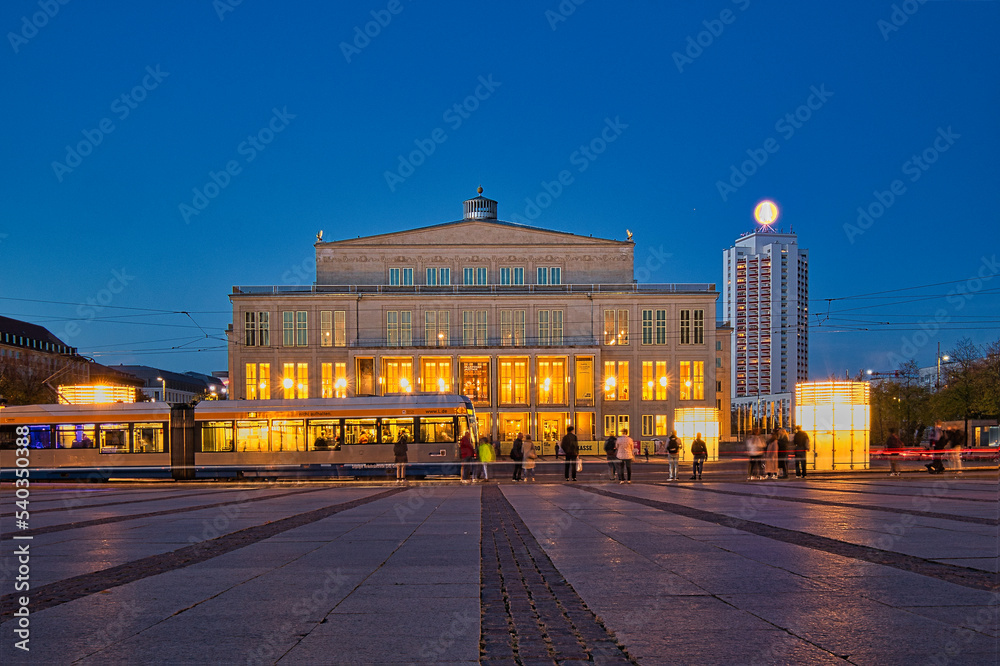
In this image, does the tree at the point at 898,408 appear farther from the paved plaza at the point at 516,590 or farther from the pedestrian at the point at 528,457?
the paved plaza at the point at 516,590

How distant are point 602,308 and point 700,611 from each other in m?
72.2

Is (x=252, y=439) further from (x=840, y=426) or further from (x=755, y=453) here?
(x=840, y=426)

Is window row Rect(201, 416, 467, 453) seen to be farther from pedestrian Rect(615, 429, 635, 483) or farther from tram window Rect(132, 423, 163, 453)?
pedestrian Rect(615, 429, 635, 483)


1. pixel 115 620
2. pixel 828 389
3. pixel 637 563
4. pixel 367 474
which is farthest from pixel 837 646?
pixel 367 474

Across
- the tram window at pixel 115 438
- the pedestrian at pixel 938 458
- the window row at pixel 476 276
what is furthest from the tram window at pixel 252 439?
the window row at pixel 476 276

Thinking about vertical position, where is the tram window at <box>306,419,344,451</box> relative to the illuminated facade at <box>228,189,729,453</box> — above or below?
below

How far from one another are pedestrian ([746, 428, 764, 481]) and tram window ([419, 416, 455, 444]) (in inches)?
505

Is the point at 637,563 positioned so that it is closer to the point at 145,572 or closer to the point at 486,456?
the point at 145,572

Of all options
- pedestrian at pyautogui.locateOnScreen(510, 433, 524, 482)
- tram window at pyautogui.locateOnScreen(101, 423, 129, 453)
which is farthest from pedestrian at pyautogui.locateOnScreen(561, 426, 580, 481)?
tram window at pyautogui.locateOnScreen(101, 423, 129, 453)

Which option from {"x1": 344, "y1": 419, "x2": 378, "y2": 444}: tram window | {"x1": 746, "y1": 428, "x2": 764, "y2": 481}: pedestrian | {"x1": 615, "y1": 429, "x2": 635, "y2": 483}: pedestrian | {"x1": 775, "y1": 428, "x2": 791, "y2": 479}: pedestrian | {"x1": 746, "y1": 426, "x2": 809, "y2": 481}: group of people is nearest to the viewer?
{"x1": 615, "y1": 429, "x2": 635, "y2": 483}: pedestrian

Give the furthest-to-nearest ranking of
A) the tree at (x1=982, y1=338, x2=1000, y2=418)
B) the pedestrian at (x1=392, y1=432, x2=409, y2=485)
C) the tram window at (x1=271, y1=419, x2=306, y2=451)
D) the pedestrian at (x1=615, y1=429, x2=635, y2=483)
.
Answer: the tree at (x1=982, y1=338, x2=1000, y2=418)
the tram window at (x1=271, y1=419, x2=306, y2=451)
the pedestrian at (x1=392, y1=432, x2=409, y2=485)
the pedestrian at (x1=615, y1=429, x2=635, y2=483)

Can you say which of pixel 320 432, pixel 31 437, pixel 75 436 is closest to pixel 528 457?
pixel 320 432

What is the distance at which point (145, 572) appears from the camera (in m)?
7.49

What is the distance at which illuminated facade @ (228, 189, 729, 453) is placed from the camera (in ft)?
245
